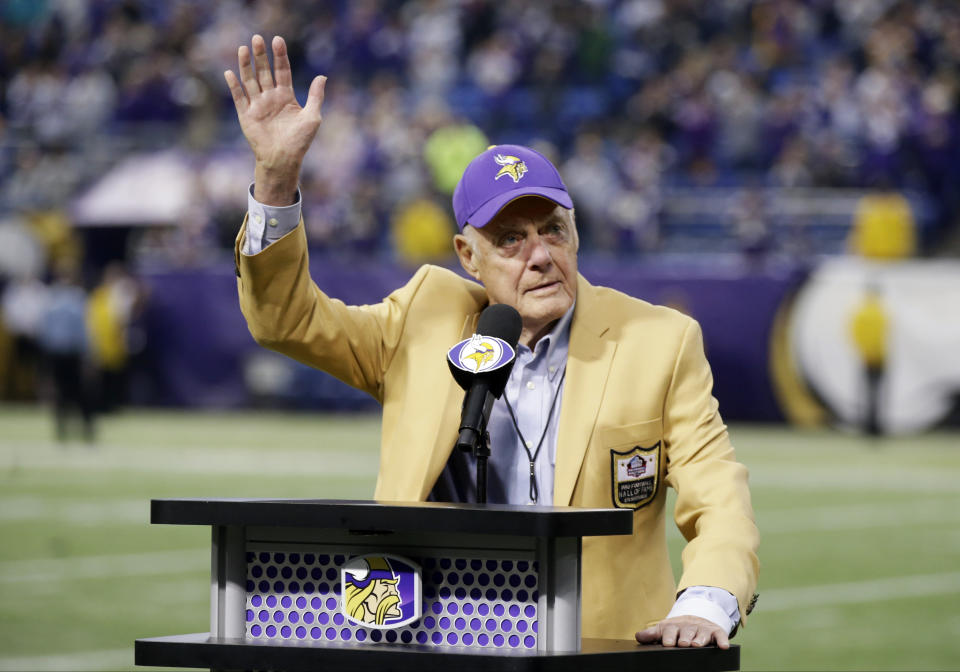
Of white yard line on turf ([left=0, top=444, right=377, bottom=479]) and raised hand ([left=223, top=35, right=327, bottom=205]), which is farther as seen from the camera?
white yard line on turf ([left=0, top=444, right=377, bottom=479])

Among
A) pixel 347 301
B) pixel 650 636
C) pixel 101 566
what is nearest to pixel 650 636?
pixel 650 636

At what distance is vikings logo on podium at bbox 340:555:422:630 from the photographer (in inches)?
104

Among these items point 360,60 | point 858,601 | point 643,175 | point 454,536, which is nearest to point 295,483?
point 858,601

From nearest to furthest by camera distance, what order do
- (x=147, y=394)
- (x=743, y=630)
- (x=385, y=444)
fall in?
(x=385, y=444) → (x=743, y=630) → (x=147, y=394)

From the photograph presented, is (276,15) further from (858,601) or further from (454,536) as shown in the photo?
(454,536)

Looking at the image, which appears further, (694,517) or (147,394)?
(147,394)

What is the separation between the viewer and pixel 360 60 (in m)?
28.1

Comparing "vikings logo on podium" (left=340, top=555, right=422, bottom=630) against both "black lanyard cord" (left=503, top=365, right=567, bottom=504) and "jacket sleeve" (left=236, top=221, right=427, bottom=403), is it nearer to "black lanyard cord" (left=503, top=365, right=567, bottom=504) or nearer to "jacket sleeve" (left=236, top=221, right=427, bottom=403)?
"black lanyard cord" (left=503, top=365, right=567, bottom=504)

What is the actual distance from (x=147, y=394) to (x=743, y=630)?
17422 millimetres

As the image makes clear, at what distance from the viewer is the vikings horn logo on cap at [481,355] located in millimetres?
2912

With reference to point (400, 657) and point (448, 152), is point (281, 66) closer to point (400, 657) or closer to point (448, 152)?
point (400, 657)

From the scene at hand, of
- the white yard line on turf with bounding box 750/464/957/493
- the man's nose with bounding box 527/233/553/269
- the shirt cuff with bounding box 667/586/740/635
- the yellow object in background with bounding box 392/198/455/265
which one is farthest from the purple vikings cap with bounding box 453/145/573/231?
the yellow object in background with bounding box 392/198/455/265

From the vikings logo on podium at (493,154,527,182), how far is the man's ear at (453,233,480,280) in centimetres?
23

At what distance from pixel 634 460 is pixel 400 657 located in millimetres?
991
